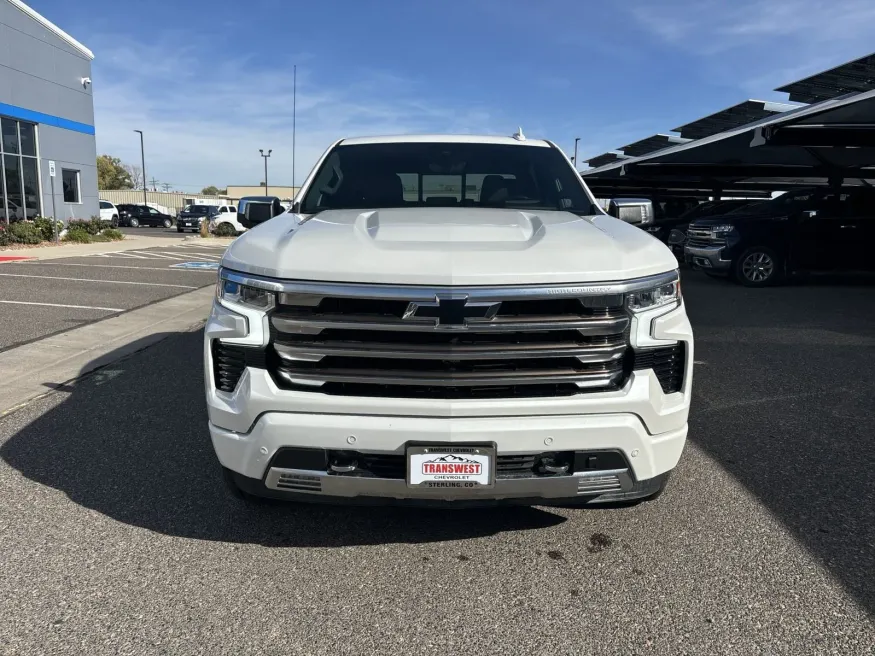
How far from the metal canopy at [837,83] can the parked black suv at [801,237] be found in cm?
178

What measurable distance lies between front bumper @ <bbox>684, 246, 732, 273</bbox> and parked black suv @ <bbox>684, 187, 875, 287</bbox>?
4 centimetres

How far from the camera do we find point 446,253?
102 inches

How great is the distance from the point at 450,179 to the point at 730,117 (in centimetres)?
1471

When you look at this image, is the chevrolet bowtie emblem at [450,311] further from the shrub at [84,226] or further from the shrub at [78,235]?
the shrub at [84,226]

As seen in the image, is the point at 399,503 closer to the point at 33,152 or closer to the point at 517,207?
the point at 517,207

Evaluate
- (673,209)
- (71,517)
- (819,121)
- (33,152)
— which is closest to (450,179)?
(71,517)

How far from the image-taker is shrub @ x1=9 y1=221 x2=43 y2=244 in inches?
758

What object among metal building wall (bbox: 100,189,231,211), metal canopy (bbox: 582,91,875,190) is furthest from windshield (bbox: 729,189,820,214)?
metal building wall (bbox: 100,189,231,211)

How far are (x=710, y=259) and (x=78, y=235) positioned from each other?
63.7 feet

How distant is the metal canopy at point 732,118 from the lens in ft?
48.5

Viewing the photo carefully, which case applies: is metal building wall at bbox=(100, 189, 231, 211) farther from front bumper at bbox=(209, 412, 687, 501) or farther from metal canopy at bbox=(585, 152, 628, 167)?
front bumper at bbox=(209, 412, 687, 501)

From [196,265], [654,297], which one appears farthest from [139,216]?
[654,297]

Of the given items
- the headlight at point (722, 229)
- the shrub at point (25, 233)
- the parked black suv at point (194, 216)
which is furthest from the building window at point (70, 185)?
the headlight at point (722, 229)

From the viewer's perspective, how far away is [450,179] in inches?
166
